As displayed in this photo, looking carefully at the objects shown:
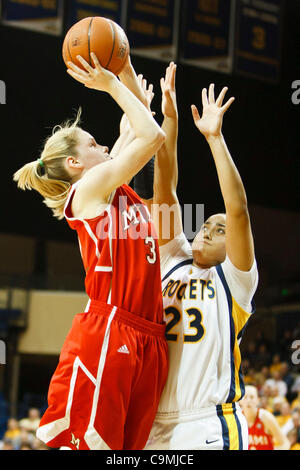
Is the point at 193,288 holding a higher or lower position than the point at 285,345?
higher

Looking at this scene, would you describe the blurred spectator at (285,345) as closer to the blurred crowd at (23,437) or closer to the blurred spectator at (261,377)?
the blurred spectator at (261,377)

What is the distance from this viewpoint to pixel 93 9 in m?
8.15

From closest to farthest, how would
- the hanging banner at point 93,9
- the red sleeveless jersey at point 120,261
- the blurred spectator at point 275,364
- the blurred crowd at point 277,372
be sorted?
the red sleeveless jersey at point 120,261 → the hanging banner at point 93,9 → the blurred crowd at point 277,372 → the blurred spectator at point 275,364

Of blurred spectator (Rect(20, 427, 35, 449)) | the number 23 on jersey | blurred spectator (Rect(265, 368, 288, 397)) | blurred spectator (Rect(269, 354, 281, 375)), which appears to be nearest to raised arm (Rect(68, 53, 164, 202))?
the number 23 on jersey

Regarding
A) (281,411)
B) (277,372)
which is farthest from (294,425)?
(277,372)

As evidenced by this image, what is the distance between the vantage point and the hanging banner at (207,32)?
8484 millimetres

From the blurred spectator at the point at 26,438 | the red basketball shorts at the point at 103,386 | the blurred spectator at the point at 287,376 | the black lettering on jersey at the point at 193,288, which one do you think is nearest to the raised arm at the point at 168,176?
the black lettering on jersey at the point at 193,288

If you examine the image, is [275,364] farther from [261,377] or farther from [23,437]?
[23,437]

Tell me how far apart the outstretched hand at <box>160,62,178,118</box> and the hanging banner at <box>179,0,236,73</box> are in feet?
19.6

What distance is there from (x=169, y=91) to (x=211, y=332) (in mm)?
1105

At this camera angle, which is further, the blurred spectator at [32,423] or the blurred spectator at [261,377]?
the blurred spectator at [261,377]

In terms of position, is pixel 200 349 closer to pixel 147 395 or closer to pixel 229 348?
pixel 229 348

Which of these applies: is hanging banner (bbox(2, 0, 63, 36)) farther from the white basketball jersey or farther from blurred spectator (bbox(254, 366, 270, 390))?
blurred spectator (bbox(254, 366, 270, 390))

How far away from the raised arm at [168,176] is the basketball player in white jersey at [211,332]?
0.30 ft
